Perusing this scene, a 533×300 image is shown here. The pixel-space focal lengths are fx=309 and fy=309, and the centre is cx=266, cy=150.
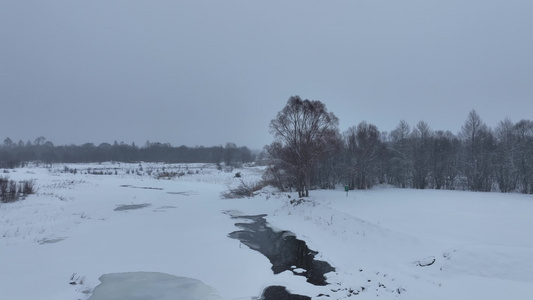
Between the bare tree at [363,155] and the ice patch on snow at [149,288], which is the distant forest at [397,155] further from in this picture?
the ice patch on snow at [149,288]

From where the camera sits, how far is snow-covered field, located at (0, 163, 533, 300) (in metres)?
8.08

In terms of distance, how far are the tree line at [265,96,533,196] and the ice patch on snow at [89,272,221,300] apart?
54.6ft

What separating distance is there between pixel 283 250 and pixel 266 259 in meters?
1.57

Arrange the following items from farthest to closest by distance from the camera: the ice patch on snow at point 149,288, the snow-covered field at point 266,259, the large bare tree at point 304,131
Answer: the large bare tree at point 304,131, the snow-covered field at point 266,259, the ice patch on snow at point 149,288

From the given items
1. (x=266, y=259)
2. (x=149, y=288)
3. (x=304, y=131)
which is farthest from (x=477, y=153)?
(x=149, y=288)

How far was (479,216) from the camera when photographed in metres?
14.2

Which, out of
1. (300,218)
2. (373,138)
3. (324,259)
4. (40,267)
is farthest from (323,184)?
(40,267)

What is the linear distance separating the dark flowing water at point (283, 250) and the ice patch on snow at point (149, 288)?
9.10ft

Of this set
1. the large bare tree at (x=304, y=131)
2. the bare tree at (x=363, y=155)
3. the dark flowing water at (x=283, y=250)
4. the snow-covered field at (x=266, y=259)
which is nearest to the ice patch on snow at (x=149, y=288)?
the snow-covered field at (x=266, y=259)

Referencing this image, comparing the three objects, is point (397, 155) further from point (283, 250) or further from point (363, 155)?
point (283, 250)

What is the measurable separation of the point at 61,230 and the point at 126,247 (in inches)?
186

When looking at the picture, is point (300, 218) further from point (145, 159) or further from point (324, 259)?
point (145, 159)

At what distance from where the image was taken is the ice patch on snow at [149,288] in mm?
7957

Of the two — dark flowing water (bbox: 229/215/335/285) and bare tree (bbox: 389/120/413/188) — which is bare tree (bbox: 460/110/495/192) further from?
dark flowing water (bbox: 229/215/335/285)
